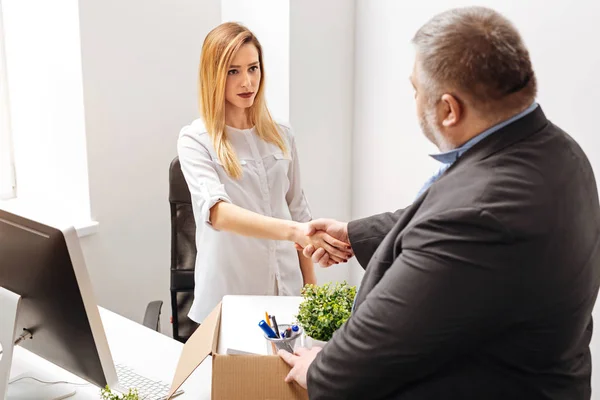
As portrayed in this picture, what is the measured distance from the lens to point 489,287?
1121mm

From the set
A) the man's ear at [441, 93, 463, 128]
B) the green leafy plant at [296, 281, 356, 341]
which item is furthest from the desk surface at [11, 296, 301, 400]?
the man's ear at [441, 93, 463, 128]

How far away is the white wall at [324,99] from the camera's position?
3.06 metres

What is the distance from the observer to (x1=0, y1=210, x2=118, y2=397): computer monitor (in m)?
1.46

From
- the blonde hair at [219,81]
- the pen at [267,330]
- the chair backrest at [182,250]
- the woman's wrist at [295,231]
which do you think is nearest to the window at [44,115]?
the chair backrest at [182,250]

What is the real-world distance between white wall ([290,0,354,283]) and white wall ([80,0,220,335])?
20.8 inches

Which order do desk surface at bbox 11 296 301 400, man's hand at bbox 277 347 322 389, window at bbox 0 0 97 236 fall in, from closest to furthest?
man's hand at bbox 277 347 322 389 < desk surface at bbox 11 296 301 400 < window at bbox 0 0 97 236

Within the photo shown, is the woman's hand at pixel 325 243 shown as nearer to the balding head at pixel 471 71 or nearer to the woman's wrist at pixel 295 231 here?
the woman's wrist at pixel 295 231

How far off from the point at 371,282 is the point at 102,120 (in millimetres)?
2000

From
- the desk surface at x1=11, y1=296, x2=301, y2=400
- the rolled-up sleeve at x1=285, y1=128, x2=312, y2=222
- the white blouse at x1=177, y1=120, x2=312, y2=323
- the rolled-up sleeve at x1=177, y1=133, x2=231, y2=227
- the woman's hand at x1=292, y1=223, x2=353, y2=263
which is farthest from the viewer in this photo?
the rolled-up sleeve at x1=285, y1=128, x2=312, y2=222

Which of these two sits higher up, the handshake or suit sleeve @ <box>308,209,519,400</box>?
suit sleeve @ <box>308,209,519,400</box>

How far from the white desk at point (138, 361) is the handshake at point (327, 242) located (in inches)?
16.9

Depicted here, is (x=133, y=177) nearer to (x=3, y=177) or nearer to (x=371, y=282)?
(x=3, y=177)

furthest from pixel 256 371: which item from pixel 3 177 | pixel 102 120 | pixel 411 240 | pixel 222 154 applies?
pixel 3 177

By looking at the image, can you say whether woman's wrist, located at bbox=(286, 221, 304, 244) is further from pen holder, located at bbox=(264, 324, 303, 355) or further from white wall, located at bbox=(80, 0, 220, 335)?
white wall, located at bbox=(80, 0, 220, 335)
